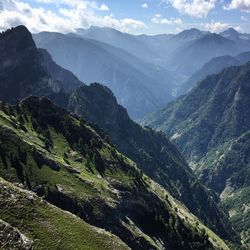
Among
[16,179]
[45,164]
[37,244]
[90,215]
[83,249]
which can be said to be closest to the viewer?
[37,244]

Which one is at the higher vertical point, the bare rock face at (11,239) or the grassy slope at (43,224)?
the bare rock face at (11,239)

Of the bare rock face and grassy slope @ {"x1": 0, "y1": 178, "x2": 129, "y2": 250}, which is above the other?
the bare rock face

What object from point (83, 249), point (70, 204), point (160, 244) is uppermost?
point (83, 249)

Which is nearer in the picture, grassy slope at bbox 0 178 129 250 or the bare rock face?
the bare rock face

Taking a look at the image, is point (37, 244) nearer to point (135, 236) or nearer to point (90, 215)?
point (90, 215)

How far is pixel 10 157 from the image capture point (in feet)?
557

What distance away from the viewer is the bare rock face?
92375 mm

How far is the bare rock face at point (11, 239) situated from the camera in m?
92.4

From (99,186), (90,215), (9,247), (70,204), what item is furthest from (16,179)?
(9,247)

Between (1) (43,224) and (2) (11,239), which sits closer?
(2) (11,239)

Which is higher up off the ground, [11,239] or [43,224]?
[11,239]

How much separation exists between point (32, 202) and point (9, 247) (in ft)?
97.7

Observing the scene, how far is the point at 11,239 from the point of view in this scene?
94250mm

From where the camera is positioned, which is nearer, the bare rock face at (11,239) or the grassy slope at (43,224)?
the bare rock face at (11,239)
